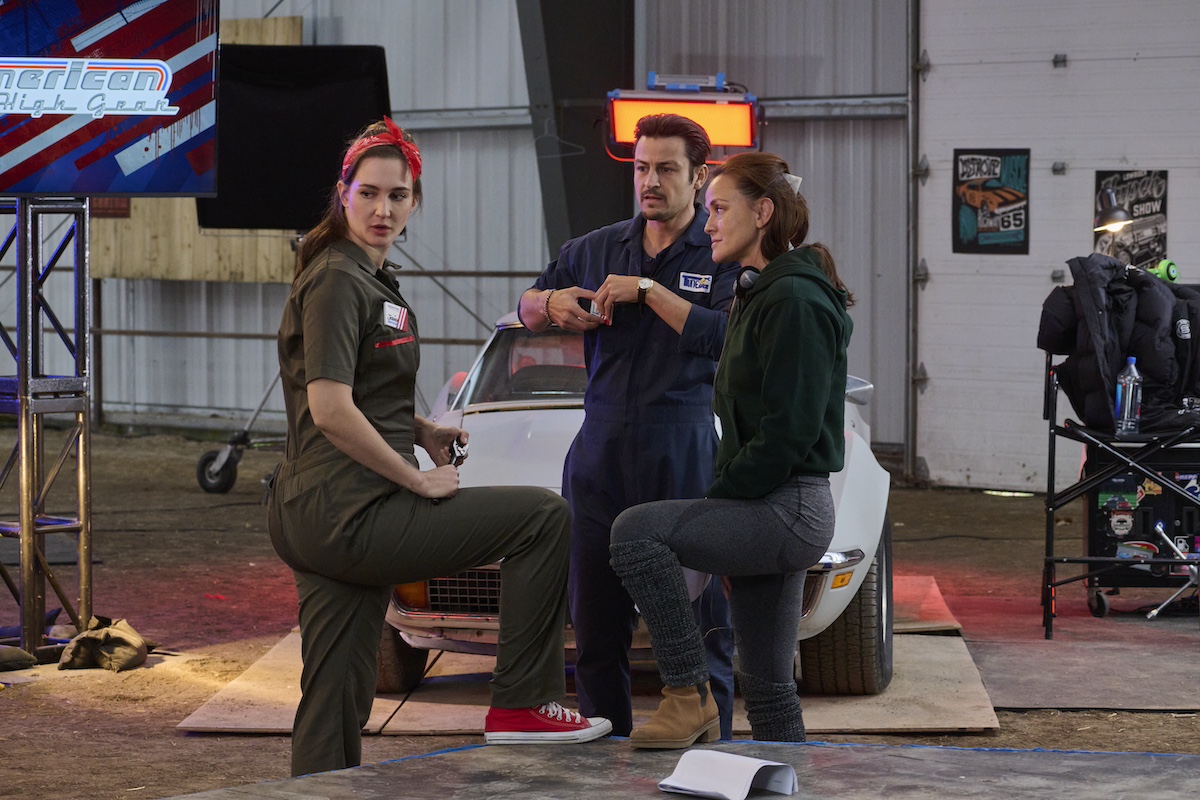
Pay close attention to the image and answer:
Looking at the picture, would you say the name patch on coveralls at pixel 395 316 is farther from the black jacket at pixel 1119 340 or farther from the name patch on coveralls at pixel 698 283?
the black jacket at pixel 1119 340

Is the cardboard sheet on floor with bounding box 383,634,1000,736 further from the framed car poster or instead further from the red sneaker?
the framed car poster

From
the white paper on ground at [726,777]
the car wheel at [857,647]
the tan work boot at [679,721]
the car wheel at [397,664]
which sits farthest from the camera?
the car wheel at [397,664]

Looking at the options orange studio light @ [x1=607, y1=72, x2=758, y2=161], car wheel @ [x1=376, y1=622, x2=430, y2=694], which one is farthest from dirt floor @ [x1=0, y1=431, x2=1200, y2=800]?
orange studio light @ [x1=607, y1=72, x2=758, y2=161]

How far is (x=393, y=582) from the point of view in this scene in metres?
3.34

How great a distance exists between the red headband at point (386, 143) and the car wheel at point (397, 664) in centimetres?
251

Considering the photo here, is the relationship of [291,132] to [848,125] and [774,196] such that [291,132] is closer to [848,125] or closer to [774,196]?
[848,125]

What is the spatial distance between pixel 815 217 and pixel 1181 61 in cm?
311

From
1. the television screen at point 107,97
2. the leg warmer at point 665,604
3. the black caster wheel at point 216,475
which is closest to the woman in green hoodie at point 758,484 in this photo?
the leg warmer at point 665,604

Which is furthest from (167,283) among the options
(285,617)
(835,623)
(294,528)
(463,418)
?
(294,528)

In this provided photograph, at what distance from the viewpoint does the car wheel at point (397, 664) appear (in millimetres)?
5578

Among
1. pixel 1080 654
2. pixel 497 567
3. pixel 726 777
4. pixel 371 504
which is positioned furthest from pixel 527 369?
pixel 726 777

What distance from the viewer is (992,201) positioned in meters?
11.6

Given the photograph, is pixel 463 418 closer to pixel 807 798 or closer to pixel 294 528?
pixel 294 528

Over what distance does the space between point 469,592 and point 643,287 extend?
1.73 m
